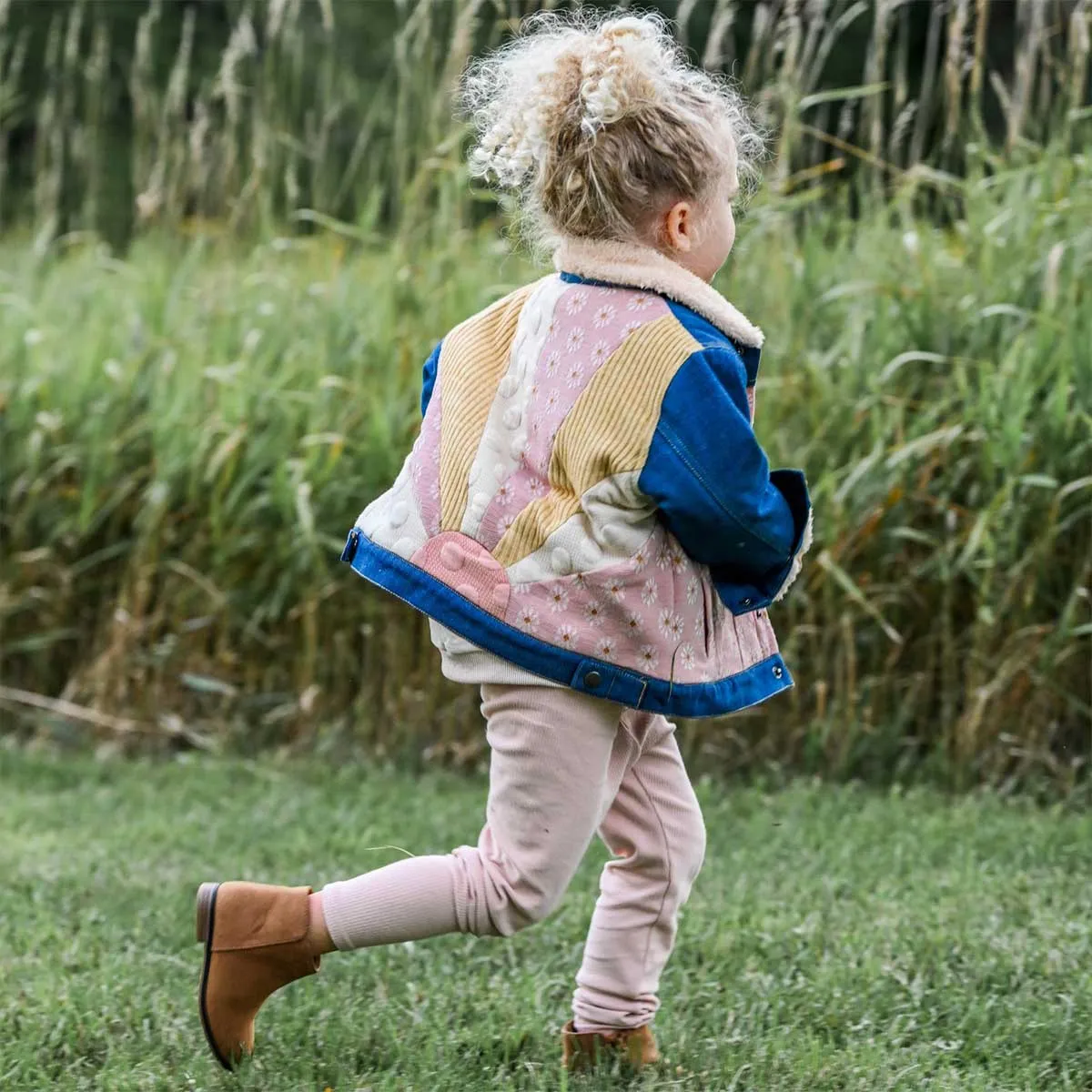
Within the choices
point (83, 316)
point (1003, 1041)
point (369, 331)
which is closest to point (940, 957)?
point (1003, 1041)

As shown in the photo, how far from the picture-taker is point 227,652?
4.72 meters

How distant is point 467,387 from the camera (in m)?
2.34

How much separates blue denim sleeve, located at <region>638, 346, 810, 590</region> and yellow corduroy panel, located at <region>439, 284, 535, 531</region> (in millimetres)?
274

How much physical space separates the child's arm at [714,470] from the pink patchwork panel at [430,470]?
1.03 feet

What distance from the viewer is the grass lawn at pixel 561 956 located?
98.7 inches

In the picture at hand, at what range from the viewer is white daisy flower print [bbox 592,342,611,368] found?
2213 millimetres

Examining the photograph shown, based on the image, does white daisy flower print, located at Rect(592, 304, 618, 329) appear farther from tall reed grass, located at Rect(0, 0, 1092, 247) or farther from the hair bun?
tall reed grass, located at Rect(0, 0, 1092, 247)

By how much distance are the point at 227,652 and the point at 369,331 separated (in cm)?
100

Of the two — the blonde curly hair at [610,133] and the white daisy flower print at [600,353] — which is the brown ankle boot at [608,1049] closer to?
the white daisy flower print at [600,353]

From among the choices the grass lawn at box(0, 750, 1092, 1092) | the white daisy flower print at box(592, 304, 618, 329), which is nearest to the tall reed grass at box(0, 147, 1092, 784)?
the grass lawn at box(0, 750, 1092, 1092)

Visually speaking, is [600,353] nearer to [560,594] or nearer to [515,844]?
[560,594]

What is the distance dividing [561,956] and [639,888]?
0.67m

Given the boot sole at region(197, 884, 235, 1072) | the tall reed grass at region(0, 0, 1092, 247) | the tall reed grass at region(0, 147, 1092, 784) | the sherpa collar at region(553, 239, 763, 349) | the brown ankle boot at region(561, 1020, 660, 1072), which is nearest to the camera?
the sherpa collar at region(553, 239, 763, 349)

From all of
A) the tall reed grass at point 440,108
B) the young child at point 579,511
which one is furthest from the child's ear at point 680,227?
the tall reed grass at point 440,108
